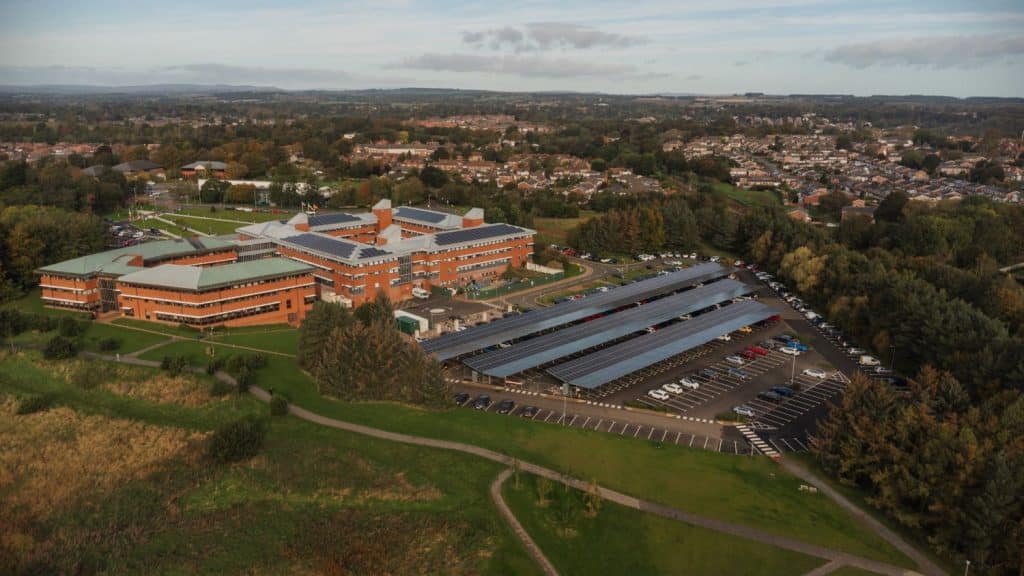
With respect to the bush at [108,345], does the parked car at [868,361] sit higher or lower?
higher

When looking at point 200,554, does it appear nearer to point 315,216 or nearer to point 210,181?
point 315,216

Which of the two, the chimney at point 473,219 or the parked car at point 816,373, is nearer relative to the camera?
the parked car at point 816,373

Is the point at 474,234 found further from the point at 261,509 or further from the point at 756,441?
the point at 261,509

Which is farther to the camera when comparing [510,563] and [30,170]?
[30,170]

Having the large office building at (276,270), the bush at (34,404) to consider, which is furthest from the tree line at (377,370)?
the bush at (34,404)

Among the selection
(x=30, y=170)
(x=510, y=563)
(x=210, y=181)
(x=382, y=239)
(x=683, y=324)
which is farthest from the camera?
(x=210, y=181)

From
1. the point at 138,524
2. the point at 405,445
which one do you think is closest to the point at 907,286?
the point at 405,445

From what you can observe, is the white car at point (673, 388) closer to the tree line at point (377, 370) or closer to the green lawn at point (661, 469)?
the green lawn at point (661, 469)
